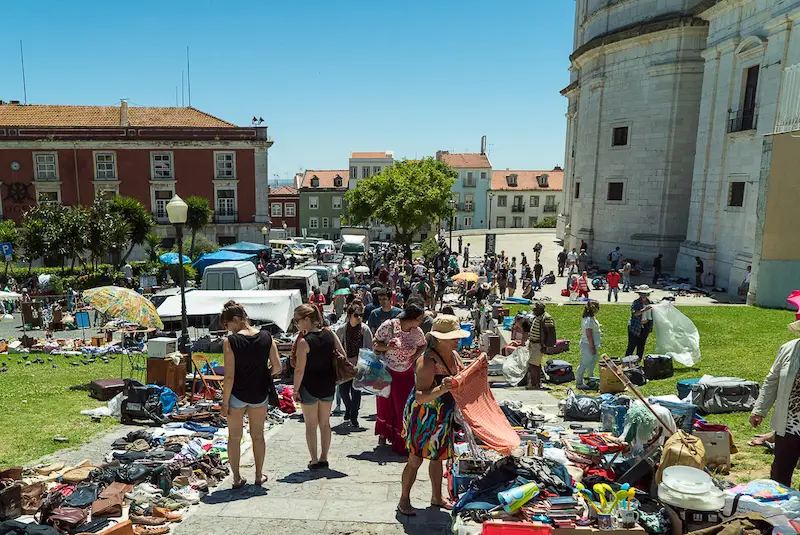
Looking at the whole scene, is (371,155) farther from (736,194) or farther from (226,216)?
(736,194)

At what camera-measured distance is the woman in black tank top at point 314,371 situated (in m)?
5.69

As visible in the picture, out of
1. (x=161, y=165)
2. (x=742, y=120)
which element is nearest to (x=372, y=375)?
(x=742, y=120)

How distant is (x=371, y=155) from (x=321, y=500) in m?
66.7

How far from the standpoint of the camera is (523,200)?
70312 mm

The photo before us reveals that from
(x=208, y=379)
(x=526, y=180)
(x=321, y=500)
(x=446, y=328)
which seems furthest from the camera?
(x=526, y=180)

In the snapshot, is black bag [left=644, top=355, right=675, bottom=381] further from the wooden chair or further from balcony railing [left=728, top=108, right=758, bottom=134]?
balcony railing [left=728, top=108, right=758, bottom=134]

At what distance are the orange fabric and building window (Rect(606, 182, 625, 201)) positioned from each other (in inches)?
1042

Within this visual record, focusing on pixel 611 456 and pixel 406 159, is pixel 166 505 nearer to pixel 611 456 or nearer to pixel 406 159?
pixel 611 456

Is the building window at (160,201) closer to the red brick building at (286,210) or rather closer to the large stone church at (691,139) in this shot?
the red brick building at (286,210)

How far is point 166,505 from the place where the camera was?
4.98 meters

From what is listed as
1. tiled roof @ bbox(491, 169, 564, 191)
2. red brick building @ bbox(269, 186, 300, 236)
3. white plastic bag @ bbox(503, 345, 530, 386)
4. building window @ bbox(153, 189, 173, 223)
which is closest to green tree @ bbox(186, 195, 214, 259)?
building window @ bbox(153, 189, 173, 223)

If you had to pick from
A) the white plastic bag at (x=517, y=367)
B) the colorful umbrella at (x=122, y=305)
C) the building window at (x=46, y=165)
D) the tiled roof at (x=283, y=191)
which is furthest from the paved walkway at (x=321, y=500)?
the tiled roof at (x=283, y=191)

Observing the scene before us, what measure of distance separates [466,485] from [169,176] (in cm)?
4075

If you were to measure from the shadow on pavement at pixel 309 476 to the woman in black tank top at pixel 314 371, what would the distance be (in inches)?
9.0
